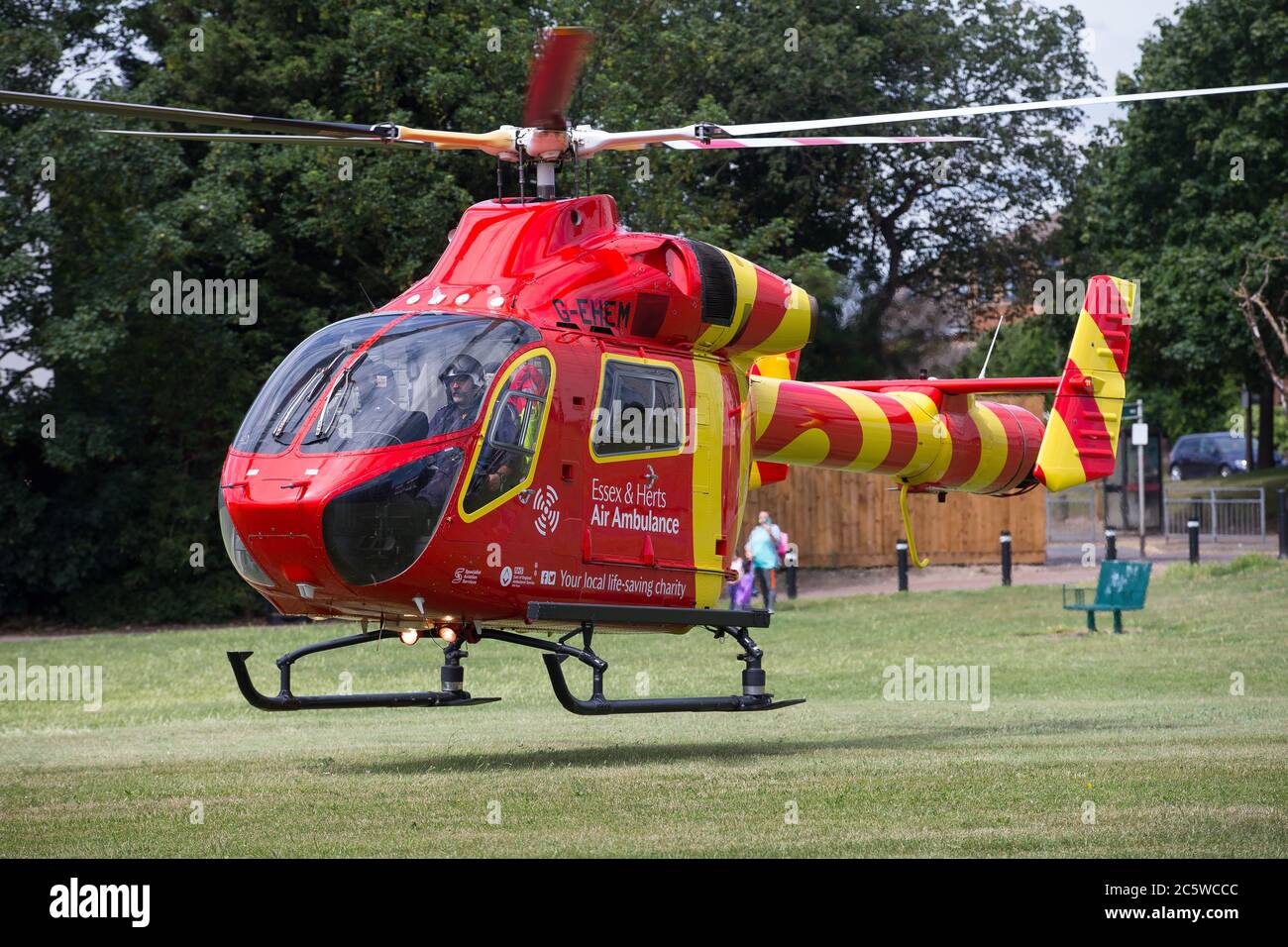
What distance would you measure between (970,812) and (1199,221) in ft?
124

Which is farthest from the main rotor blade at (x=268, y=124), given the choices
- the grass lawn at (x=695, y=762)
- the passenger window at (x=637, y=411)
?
the grass lawn at (x=695, y=762)

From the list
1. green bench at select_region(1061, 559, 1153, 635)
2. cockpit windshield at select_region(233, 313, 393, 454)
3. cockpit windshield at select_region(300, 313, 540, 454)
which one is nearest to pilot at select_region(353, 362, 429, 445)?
cockpit windshield at select_region(300, 313, 540, 454)

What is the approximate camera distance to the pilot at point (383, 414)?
10688 millimetres

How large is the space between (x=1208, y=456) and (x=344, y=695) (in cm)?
5921

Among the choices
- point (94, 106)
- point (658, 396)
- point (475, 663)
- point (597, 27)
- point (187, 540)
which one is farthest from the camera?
point (597, 27)

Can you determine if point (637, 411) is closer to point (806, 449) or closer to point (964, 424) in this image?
point (806, 449)

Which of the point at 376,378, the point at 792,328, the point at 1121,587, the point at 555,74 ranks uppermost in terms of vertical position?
the point at 555,74

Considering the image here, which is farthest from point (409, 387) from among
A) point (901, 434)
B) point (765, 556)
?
point (765, 556)

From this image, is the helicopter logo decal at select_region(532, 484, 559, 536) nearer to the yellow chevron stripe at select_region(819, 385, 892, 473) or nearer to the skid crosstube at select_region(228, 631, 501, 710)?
the skid crosstube at select_region(228, 631, 501, 710)

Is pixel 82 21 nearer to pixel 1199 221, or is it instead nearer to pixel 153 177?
pixel 153 177

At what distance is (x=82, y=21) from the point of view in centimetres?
3403

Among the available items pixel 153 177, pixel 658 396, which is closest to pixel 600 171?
pixel 153 177

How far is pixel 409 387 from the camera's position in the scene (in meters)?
10.8

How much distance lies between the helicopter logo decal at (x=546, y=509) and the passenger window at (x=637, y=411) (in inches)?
20.9
